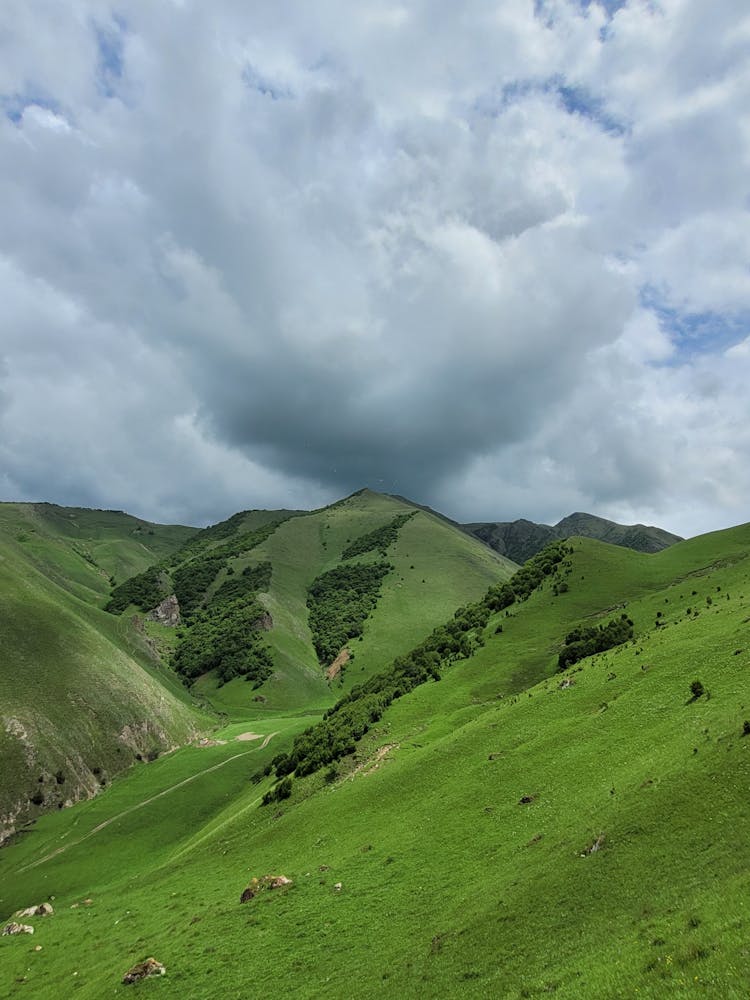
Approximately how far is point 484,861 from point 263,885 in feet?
56.1

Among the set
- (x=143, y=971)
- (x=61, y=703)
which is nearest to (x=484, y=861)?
(x=143, y=971)

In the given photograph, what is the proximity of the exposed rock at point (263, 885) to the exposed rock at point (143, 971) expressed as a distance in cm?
692

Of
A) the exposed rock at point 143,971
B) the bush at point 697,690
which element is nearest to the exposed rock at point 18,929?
the exposed rock at point 143,971

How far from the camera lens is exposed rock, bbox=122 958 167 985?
29984 millimetres

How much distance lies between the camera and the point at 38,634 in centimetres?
11488

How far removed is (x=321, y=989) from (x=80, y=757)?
309 feet

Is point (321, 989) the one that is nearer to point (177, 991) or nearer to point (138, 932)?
point (177, 991)

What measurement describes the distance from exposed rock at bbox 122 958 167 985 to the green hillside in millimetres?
610

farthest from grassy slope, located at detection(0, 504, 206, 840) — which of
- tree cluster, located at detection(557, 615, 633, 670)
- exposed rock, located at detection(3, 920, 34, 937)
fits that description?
tree cluster, located at detection(557, 615, 633, 670)

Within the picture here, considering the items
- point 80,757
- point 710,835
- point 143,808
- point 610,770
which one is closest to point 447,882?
point 610,770

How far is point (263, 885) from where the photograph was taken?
3725 cm

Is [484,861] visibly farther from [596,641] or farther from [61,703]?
[61,703]

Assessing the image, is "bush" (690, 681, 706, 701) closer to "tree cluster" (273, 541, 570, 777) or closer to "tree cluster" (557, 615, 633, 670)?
"tree cluster" (557, 615, 633, 670)

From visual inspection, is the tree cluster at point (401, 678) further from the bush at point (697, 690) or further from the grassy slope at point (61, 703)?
the grassy slope at point (61, 703)
